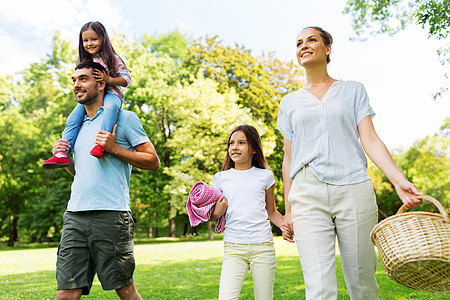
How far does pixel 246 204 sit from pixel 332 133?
1227 mm

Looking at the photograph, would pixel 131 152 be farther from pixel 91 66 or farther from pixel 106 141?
pixel 91 66

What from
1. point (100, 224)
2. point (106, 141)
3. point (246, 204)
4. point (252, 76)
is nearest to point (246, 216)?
point (246, 204)

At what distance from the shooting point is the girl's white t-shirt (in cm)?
388

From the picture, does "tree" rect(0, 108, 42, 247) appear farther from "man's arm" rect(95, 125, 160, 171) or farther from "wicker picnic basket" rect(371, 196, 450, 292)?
"wicker picnic basket" rect(371, 196, 450, 292)

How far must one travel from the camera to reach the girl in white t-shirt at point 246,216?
3.78 m

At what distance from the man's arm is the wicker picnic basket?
1.81 metres

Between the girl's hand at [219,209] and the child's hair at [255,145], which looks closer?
the girl's hand at [219,209]

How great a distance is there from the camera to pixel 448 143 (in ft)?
119

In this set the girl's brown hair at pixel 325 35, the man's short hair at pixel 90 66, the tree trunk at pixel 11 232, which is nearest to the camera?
the girl's brown hair at pixel 325 35

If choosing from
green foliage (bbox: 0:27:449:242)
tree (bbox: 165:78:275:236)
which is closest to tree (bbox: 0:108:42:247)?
green foliage (bbox: 0:27:449:242)

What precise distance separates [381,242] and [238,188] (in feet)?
5.48

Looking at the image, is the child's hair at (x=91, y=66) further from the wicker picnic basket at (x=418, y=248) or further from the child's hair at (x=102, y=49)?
the wicker picnic basket at (x=418, y=248)

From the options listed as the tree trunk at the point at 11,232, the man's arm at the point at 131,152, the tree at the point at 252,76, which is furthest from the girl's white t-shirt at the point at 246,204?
the tree trunk at the point at 11,232

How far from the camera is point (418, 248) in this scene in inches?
97.7
